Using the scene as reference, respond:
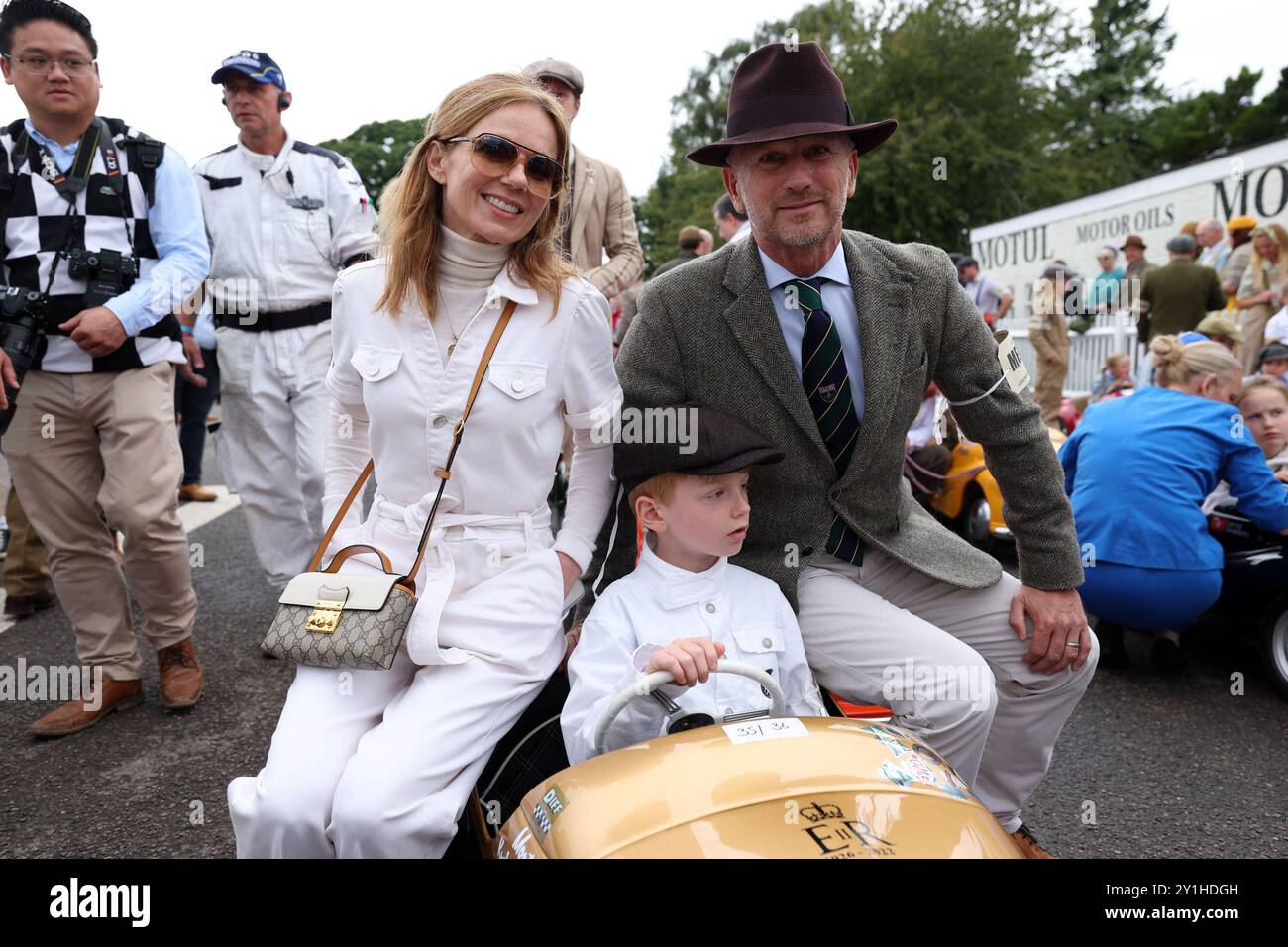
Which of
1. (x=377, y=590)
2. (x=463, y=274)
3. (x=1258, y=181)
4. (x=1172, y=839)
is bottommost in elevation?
(x=1172, y=839)

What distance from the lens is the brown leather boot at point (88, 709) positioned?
353 centimetres

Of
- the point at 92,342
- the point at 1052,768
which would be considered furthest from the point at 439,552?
the point at 1052,768

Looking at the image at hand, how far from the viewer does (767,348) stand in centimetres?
247

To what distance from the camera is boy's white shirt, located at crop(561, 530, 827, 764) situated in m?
1.91

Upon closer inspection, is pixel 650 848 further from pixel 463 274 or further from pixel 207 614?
pixel 207 614

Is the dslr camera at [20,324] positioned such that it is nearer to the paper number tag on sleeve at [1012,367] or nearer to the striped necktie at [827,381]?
the striped necktie at [827,381]

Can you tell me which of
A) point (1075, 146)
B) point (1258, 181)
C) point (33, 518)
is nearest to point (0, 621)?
point (33, 518)

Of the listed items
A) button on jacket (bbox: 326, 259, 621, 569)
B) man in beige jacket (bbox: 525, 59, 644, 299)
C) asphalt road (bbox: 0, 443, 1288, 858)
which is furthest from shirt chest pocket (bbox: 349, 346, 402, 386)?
man in beige jacket (bbox: 525, 59, 644, 299)

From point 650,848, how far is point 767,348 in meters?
1.38

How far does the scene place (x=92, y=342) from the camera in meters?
3.37

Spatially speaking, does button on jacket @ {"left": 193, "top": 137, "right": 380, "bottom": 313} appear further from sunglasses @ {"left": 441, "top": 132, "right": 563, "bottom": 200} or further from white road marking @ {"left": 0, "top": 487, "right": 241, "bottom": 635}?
white road marking @ {"left": 0, "top": 487, "right": 241, "bottom": 635}

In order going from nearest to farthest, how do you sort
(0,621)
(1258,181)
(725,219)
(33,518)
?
1. (33,518)
2. (0,621)
3. (725,219)
4. (1258,181)

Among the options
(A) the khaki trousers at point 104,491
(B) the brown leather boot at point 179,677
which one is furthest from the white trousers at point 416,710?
(B) the brown leather boot at point 179,677

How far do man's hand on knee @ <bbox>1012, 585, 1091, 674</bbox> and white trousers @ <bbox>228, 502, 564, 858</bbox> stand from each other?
1.22 m
